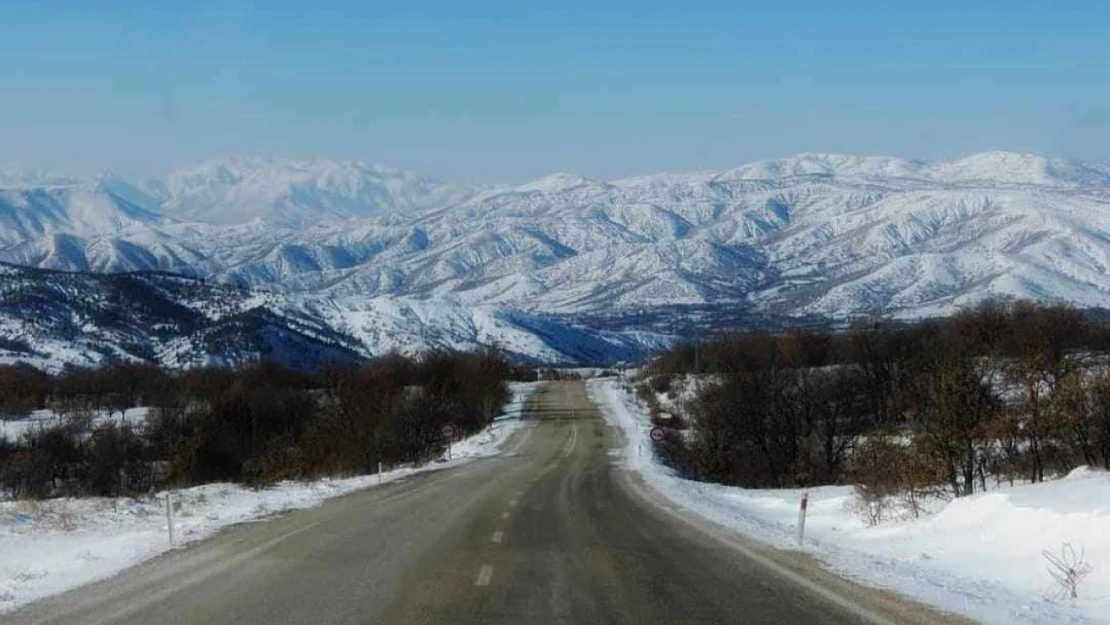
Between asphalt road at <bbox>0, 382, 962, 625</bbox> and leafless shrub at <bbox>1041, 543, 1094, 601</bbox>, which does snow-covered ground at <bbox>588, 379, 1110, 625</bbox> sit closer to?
leafless shrub at <bbox>1041, 543, 1094, 601</bbox>

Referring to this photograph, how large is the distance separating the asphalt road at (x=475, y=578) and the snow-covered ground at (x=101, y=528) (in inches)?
26.3

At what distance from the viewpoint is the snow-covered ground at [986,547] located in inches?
510

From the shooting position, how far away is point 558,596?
1291 centimetres

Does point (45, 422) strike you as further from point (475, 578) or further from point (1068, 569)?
point (1068, 569)

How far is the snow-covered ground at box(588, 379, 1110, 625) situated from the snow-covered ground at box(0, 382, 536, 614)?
33.8 feet

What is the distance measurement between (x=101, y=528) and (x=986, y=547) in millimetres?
15851

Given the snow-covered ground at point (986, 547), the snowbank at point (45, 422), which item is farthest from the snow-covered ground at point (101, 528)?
the snowbank at point (45, 422)

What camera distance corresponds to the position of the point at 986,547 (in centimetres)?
1702

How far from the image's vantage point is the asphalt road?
1178 cm

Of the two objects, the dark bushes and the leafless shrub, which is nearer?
the leafless shrub

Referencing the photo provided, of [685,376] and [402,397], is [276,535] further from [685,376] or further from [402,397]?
[685,376]

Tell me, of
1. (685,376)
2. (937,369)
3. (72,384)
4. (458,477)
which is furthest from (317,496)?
(72,384)

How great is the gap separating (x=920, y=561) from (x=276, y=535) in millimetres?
10951

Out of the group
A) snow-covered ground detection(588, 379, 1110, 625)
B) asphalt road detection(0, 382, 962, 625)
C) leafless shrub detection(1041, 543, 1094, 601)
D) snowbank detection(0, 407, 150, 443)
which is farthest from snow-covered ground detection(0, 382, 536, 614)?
snowbank detection(0, 407, 150, 443)
